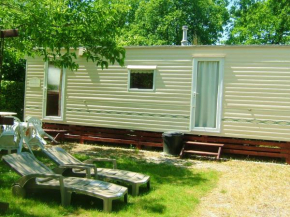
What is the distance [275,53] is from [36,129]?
6059 mm

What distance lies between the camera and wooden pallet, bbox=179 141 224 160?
9125 millimetres

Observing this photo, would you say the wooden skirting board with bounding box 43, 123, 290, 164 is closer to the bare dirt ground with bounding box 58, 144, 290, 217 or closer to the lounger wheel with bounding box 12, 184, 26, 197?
the bare dirt ground with bounding box 58, 144, 290, 217

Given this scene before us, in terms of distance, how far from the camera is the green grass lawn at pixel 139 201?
470 centimetres

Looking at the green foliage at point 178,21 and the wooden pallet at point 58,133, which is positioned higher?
the green foliage at point 178,21

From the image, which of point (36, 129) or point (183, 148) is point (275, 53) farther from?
point (36, 129)

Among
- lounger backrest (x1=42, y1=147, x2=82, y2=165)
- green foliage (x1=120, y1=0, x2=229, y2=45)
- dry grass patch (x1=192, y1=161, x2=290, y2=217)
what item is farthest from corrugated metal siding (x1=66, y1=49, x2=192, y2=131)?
green foliage (x1=120, y1=0, x2=229, y2=45)

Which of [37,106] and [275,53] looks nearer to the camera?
[275,53]

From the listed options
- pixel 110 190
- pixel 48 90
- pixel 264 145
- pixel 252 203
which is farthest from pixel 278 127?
pixel 48 90

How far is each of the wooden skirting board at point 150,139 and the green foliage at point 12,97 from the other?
9.31 feet

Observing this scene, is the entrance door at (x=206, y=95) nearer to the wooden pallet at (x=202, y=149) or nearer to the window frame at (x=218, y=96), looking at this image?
the window frame at (x=218, y=96)

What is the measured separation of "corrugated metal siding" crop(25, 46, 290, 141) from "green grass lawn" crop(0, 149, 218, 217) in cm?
273

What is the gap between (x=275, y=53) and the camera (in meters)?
8.88

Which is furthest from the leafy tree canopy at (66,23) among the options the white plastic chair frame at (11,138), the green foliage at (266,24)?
the green foliage at (266,24)

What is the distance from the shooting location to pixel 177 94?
985 centimetres
